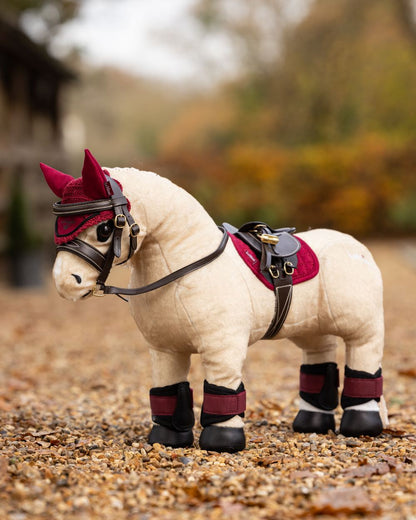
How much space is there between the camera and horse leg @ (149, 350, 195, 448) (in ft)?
10.9

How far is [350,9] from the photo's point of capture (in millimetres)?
26328

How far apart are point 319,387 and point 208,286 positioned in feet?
3.58

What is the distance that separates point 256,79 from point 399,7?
6.15m

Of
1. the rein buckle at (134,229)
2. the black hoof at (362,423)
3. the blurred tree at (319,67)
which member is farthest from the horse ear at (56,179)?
the blurred tree at (319,67)

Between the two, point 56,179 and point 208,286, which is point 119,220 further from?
point 208,286

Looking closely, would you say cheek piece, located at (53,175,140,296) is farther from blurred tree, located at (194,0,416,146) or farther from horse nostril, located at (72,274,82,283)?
blurred tree, located at (194,0,416,146)

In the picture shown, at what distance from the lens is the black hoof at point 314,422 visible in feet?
12.2

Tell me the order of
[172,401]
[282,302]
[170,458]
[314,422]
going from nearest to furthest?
[170,458] < [282,302] < [172,401] < [314,422]

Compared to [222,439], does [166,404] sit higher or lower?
higher

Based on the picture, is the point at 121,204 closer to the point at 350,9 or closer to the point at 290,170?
the point at 290,170

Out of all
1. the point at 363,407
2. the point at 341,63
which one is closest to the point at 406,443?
the point at 363,407

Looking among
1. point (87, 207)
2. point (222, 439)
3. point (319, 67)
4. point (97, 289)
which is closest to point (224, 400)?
point (222, 439)

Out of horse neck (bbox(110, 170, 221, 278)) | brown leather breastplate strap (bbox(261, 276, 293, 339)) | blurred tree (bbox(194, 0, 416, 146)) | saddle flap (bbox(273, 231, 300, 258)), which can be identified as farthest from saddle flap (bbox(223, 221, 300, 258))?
blurred tree (bbox(194, 0, 416, 146))

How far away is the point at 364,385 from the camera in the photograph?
347 cm
